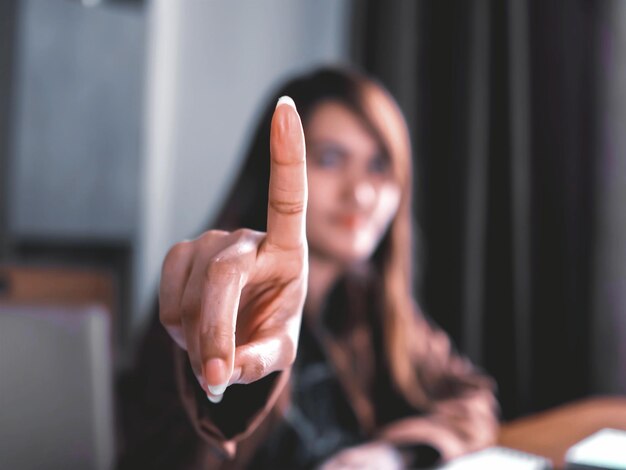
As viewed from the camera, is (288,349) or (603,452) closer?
(288,349)

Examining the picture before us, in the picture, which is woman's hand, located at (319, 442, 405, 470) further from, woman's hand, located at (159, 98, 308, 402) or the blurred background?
the blurred background

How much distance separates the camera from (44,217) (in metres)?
2.23

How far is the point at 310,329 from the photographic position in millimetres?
1111

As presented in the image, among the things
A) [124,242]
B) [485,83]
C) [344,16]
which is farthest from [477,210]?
[124,242]

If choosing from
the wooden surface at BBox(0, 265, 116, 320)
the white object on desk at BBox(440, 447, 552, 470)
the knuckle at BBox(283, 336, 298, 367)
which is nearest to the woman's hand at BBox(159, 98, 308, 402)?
the knuckle at BBox(283, 336, 298, 367)

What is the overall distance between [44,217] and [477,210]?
1354 millimetres

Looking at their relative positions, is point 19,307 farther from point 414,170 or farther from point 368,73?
point 368,73

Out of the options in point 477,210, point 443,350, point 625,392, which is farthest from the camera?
point 477,210

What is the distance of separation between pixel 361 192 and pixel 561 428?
1.40ft

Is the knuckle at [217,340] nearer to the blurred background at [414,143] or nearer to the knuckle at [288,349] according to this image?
the knuckle at [288,349]

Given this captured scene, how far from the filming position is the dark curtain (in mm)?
1625

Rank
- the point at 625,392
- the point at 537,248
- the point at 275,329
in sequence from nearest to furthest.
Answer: the point at 275,329 → the point at 625,392 → the point at 537,248

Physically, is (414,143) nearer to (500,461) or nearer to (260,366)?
(500,461)

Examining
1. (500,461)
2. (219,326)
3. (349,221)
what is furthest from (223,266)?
(349,221)
